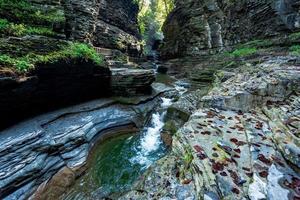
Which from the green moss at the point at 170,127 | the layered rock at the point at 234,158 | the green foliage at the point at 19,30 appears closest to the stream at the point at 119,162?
the green moss at the point at 170,127

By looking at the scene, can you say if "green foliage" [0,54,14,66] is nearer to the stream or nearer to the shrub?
the shrub

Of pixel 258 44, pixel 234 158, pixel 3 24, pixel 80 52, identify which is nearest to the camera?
pixel 234 158

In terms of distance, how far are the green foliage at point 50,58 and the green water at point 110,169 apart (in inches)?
141

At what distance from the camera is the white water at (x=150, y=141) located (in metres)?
7.13

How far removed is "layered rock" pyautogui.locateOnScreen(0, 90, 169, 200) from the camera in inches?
203

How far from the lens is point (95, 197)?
5.30 metres

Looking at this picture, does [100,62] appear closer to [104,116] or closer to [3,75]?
[104,116]

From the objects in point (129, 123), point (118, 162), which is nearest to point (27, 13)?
point (129, 123)

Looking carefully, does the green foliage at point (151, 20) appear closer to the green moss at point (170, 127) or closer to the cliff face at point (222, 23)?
the cliff face at point (222, 23)

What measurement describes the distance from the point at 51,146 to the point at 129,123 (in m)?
3.52

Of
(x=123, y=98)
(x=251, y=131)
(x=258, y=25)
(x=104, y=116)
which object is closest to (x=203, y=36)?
(x=258, y=25)

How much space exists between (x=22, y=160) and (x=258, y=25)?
17138mm

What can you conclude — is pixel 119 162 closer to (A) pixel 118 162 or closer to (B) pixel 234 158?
(A) pixel 118 162

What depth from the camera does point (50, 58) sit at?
7.28 metres
